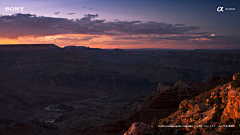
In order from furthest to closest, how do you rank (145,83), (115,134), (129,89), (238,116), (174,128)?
1. (145,83)
2. (129,89)
3. (115,134)
4. (174,128)
5. (238,116)

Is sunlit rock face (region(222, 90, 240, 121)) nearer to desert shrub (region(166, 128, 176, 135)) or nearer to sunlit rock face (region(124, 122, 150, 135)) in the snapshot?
desert shrub (region(166, 128, 176, 135))

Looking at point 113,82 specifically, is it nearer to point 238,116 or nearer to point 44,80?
point 44,80

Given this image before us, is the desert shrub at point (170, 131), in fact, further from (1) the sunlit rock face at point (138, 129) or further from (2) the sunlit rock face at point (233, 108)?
(2) the sunlit rock face at point (233, 108)

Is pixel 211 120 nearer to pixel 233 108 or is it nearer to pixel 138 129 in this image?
pixel 233 108

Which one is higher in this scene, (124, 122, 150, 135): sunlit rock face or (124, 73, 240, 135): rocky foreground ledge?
(124, 73, 240, 135): rocky foreground ledge

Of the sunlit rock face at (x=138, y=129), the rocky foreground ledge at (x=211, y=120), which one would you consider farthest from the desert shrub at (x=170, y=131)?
the sunlit rock face at (x=138, y=129)

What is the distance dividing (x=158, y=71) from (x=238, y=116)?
18454 centimetres

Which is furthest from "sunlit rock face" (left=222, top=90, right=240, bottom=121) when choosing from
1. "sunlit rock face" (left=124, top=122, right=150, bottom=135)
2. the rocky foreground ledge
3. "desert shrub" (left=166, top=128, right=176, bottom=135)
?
"sunlit rock face" (left=124, top=122, right=150, bottom=135)

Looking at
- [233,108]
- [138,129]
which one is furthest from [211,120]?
[138,129]

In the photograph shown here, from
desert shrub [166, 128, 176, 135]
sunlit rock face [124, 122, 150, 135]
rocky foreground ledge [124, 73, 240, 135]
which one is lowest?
sunlit rock face [124, 122, 150, 135]

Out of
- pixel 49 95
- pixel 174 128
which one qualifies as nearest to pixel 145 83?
pixel 49 95

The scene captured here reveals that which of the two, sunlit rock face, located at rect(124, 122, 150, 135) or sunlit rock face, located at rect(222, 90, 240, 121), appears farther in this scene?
sunlit rock face, located at rect(124, 122, 150, 135)

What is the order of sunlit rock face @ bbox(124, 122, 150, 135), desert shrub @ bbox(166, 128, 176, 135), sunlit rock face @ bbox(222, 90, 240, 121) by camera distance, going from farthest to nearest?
sunlit rock face @ bbox(124, 122, 150, 135)
desert shrub @ bbox(166, 128, 176, 135)
sunlit rock face @ bbox(222, 90, 240, 121)

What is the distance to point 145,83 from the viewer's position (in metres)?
170
